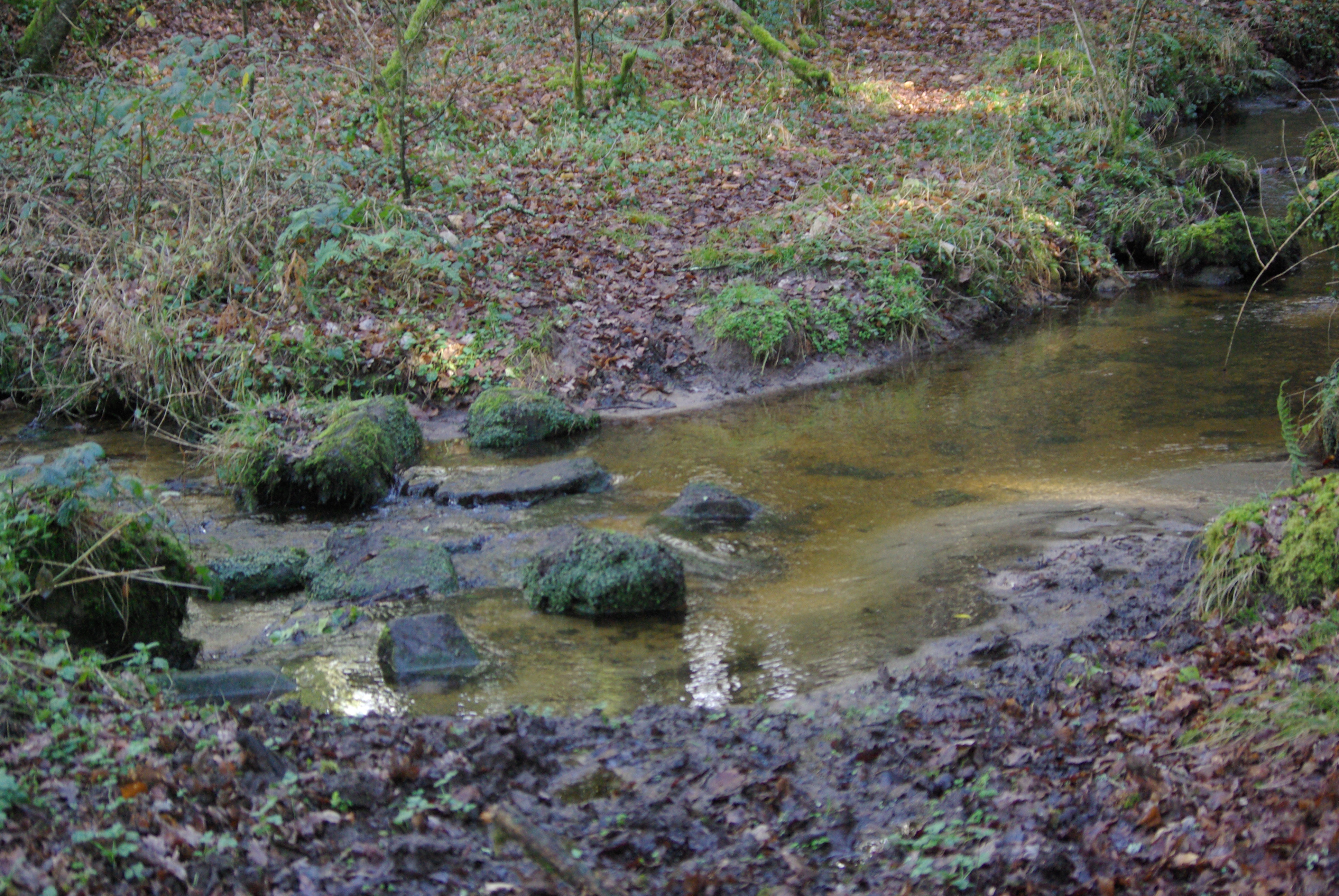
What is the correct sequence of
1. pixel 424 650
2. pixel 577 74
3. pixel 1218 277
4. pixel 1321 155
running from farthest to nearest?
pixel 577 74
pixel 1321 155
pixel 1218 277
pixel 424 650

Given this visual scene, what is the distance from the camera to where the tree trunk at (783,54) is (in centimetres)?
1666

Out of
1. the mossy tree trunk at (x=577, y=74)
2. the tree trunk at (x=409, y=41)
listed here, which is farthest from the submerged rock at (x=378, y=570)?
the mossy tree trunk at (x=577, y=74)

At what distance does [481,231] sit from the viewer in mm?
11664

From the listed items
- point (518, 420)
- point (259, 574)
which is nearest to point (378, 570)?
point (259, 574)

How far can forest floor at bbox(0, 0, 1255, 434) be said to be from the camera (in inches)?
396

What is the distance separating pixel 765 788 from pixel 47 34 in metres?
15.3

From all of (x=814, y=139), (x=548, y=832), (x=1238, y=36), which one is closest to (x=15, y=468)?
(x=548, y=832)

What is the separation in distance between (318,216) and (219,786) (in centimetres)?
711

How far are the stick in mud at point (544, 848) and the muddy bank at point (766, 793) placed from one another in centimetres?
2

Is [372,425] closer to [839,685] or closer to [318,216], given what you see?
[318,216]

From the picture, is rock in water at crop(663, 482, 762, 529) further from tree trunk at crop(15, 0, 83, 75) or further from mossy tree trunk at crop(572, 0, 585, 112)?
tree trunk at crop(15, 0, 83, 75)

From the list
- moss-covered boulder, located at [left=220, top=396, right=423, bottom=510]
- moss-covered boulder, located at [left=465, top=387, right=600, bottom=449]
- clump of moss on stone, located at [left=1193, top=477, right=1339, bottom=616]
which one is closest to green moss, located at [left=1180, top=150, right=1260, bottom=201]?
moss-covered boulder, located at [left=465, top=387, right=600, bottom=449]

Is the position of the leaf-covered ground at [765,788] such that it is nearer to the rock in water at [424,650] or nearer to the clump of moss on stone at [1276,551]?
the clump of moss on stone at [1276,551]

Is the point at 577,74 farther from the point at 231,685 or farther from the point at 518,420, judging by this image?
the point at 231,685
